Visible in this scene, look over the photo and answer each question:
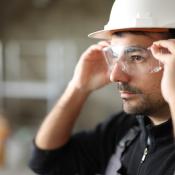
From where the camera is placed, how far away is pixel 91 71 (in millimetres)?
1727

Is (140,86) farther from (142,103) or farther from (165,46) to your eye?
(165,46)

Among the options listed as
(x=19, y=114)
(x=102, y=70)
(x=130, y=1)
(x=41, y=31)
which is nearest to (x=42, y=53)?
(x=41, y=31)

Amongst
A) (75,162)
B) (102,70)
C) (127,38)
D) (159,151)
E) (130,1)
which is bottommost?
(75,162)

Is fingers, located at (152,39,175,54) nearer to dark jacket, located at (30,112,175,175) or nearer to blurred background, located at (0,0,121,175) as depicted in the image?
dark jacket, located at (30,112,175,175)

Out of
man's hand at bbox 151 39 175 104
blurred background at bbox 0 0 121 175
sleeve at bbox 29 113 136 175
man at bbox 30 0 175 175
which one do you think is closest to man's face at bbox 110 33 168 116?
man at bbox 30 0 175 175

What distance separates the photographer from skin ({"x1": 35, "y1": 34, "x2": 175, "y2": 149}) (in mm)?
1288

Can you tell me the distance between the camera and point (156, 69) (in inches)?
54.7

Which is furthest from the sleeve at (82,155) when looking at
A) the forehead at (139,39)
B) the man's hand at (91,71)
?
the forehead at (139,39)

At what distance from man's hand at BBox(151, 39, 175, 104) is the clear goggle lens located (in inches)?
3.0

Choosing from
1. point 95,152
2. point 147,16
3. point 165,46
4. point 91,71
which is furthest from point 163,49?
point 95,152

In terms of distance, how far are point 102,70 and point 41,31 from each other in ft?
8.17

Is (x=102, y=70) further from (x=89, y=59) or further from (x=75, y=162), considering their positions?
(x=75, y=162)

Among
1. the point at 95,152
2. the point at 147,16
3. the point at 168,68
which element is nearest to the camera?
the point at 168,68

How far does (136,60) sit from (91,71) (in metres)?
0.35
